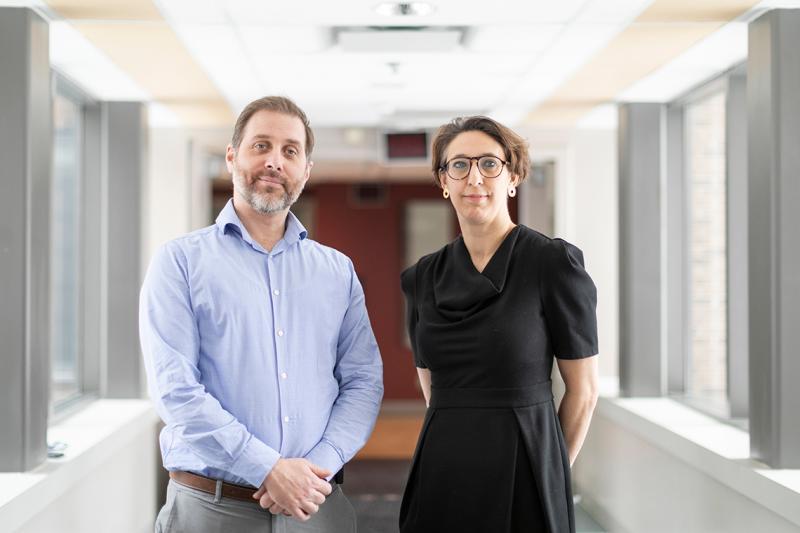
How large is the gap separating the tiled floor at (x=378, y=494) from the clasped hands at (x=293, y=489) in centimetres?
330

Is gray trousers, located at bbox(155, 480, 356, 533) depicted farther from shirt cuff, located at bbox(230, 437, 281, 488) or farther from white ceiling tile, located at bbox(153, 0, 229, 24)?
white ceiling tile, located at bbox(153, 0, 229, 24)

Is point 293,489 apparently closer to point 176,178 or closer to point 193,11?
point 193,11

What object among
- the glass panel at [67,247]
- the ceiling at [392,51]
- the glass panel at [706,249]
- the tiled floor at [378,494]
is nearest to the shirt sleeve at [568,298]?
the ceiling at [392,51]

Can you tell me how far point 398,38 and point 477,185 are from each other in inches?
73.5

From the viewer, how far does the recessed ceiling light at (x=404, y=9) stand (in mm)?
3383

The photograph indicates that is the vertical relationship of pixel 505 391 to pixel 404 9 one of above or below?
below

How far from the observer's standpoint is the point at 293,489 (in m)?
2.05

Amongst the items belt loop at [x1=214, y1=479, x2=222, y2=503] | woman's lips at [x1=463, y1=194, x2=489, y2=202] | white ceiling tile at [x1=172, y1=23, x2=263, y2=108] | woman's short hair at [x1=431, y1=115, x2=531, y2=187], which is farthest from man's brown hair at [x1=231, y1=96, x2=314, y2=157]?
white ceiling tile at [x1=172, y1=23, x2=263, y2=108]

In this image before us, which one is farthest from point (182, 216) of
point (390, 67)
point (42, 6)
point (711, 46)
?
point (711, 46)

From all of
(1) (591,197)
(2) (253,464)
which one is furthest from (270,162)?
(1) (591,197)

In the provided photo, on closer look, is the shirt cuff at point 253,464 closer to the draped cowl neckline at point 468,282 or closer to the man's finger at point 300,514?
the man's finger at point 300,514

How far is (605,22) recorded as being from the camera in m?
3.55

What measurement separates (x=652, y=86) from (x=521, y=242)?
280 centimetres

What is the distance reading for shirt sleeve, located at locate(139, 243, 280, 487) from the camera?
6.66ft
